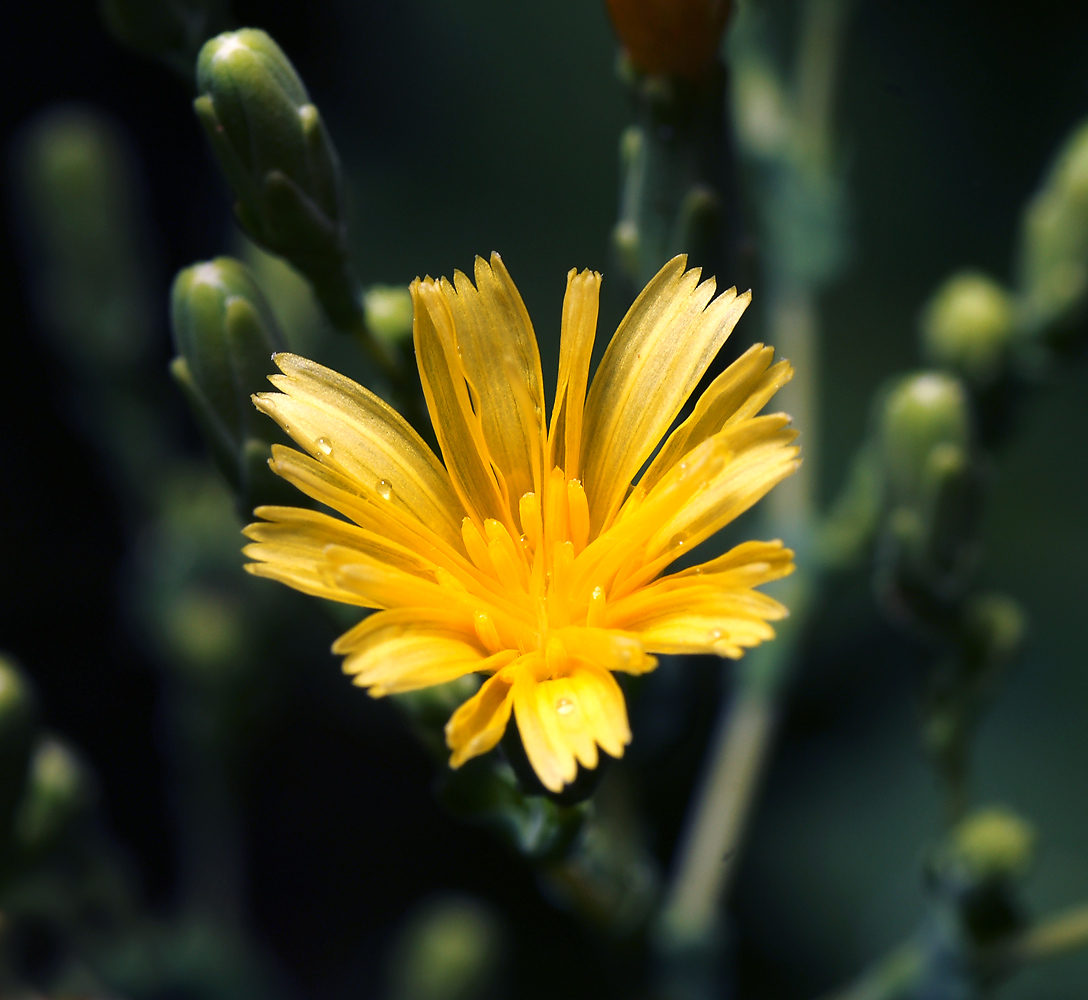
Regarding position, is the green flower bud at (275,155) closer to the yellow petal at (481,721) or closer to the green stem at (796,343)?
the yellow petal at (481,721)

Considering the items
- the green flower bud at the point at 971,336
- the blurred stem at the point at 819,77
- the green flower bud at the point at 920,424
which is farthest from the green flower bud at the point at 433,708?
the blurred stem at the point at 819,77

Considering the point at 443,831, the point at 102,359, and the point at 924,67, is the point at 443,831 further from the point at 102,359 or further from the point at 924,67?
the point at 924,67

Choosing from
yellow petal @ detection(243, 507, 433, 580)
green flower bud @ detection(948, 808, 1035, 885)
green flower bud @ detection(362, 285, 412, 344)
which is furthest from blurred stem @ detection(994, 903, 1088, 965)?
green flower bud @ detection(362, 285, 412, 344)

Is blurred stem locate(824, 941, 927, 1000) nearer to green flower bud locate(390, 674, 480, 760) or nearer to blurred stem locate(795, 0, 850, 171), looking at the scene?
green flower bud locate(390, 674, 480, 760)

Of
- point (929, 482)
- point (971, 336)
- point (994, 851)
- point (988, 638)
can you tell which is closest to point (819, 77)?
point (971, 336)

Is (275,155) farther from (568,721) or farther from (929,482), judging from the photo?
(929,482)

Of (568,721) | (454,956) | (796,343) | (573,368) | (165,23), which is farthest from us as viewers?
(796,343)

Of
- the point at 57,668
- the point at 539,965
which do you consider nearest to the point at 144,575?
the point at 57,668
